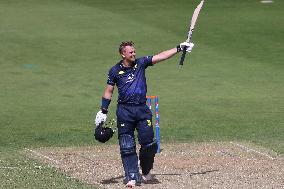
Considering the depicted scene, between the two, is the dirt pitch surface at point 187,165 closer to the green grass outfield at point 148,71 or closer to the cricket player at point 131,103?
the cricket player at point 131,103

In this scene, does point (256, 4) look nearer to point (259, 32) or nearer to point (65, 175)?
point (259, 32)

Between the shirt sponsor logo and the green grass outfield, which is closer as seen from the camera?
the shirt sponsor logo

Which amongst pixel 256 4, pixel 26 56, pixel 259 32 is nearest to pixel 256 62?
Result: pixel 259 32

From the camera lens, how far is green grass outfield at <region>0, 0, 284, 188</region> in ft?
75.2

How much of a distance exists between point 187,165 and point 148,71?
13.4 m

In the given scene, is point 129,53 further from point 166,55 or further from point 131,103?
point 131,103

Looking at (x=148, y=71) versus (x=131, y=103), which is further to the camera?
(x=148, y=71)

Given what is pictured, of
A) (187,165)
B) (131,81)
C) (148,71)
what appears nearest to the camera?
(131,81)

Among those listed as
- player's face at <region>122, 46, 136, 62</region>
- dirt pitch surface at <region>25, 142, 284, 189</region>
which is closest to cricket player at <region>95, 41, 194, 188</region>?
player's face at <region>122, 46, 136, 62</region>

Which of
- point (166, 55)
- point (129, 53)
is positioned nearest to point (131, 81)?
point (129, 53)

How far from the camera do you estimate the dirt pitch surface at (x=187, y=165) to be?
1711 cm

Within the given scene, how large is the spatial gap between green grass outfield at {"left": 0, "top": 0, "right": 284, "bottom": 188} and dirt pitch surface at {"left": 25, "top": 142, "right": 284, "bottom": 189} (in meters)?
0.69

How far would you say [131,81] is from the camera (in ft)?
55.9

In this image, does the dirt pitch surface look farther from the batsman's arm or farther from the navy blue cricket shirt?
the batsman's arm
